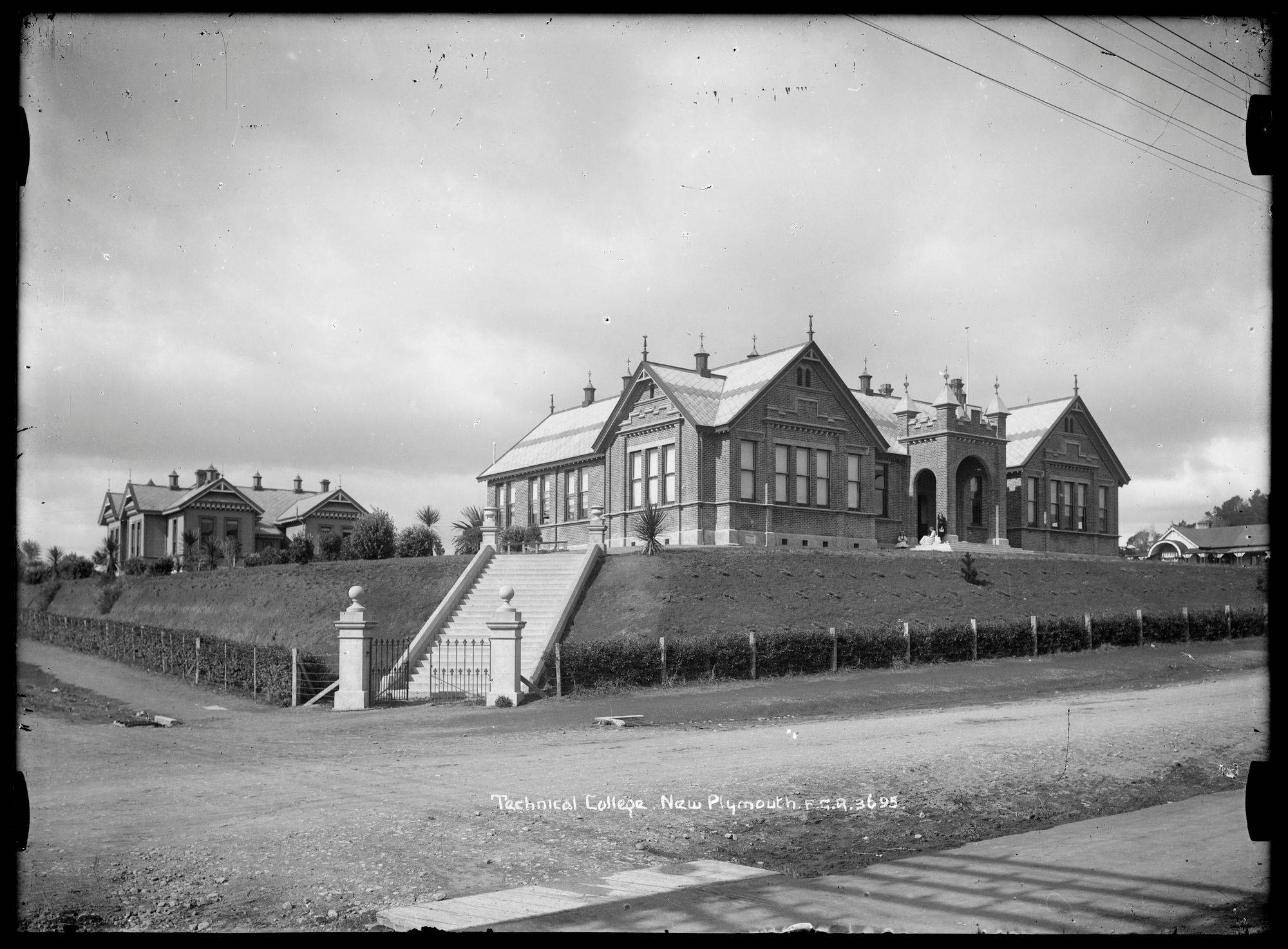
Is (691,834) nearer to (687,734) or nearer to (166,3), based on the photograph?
(687,734)

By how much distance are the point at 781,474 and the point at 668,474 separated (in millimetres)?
4231

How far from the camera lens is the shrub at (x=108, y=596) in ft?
147

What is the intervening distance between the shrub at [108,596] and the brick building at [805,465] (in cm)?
1751

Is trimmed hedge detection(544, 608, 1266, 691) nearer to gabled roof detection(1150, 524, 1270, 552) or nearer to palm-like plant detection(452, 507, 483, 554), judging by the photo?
palm-like plant detection(452, 507, 483, 554)

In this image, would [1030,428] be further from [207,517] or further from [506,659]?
[207,517]

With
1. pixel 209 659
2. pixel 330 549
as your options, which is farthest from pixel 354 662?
pixel 330 549

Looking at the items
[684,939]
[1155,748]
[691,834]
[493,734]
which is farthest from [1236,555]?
[684,939]

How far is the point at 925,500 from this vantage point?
4572cm

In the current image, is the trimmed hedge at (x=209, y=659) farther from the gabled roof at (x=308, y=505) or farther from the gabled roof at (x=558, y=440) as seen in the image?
the gabled roof at (x=308, y=505)

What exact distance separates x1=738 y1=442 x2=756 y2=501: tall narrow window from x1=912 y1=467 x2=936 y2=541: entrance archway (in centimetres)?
1090

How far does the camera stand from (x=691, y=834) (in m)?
10.2

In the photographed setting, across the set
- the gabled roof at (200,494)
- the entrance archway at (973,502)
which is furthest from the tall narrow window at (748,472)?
the gabled roof at (200,494)

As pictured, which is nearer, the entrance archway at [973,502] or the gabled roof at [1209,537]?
the entrance archway at [973,502]

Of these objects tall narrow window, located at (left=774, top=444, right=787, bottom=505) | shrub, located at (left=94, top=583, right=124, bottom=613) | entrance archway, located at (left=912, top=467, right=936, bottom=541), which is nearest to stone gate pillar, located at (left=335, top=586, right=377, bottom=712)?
tall narrow window, located at (left=774, top=444, right=787, bottom=505)
